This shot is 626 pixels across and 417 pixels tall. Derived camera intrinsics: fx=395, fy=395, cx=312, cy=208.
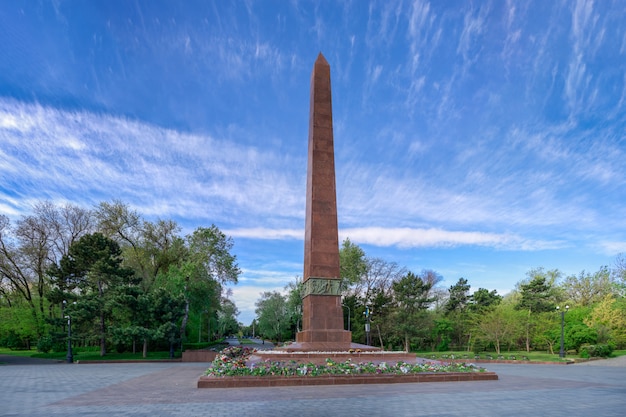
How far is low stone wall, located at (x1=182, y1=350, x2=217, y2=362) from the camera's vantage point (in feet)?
76.2

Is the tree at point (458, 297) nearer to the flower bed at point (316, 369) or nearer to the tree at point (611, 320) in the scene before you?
the tree at point (611, 320)

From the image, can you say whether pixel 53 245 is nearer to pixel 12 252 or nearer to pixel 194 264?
pixel 12 252

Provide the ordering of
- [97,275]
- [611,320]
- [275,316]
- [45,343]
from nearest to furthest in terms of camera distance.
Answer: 1. [97,275]
2. [45,343]
3. [611,320]
4. [275,316]

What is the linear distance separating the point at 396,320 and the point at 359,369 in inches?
954

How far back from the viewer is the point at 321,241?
→ 53.1 feet

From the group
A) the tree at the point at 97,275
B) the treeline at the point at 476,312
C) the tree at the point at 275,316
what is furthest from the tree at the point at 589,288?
the tree at the point at 97,275

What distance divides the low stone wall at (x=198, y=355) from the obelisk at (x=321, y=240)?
9.43 meters

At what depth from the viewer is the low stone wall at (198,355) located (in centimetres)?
2323

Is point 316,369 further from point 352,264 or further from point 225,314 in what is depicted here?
point 225,314

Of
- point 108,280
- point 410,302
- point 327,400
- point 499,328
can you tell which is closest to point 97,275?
point 108,280

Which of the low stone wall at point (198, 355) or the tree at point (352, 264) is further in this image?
the tree at point (352, 264)

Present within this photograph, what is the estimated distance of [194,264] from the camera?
27641 mm

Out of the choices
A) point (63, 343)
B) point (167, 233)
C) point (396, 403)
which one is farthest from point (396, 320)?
point (396, 403)

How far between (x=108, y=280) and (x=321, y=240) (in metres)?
16.5
